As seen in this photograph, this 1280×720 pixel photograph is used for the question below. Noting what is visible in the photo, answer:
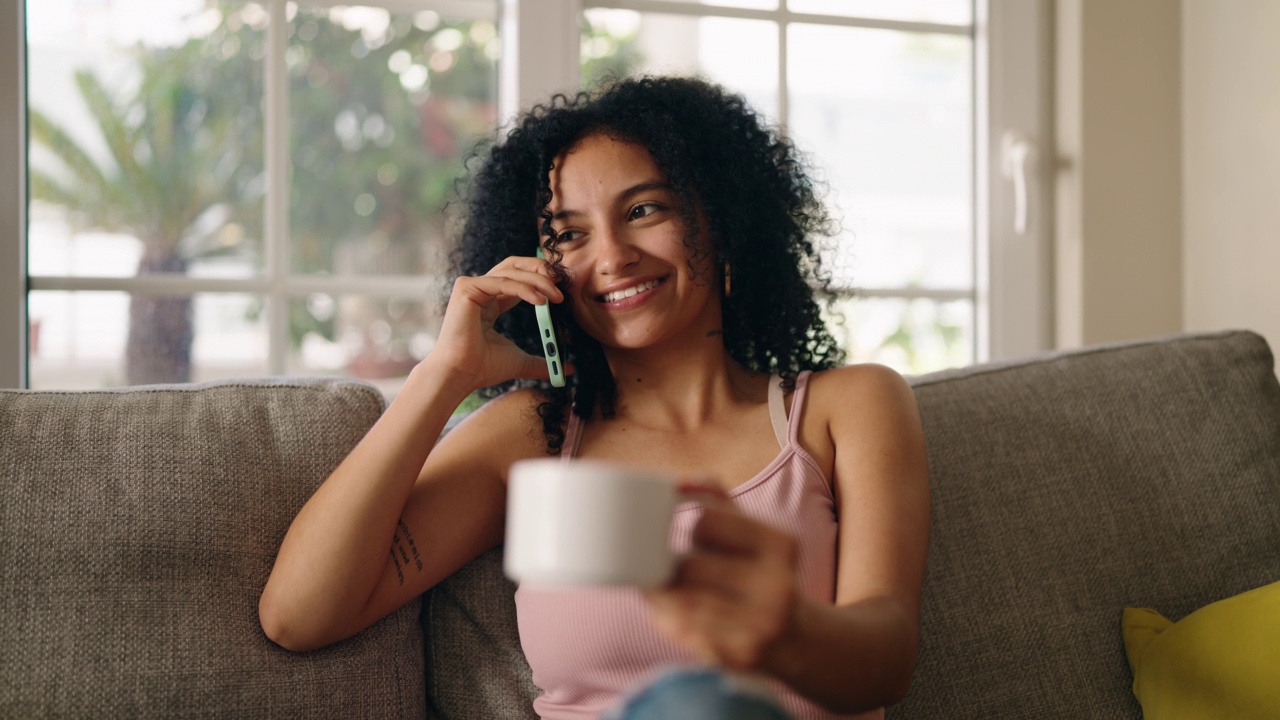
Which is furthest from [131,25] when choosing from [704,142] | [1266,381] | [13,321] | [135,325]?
[1266,381]

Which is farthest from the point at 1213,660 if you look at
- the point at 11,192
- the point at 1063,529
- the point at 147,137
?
the point at 147,137

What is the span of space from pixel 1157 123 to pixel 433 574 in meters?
1.94

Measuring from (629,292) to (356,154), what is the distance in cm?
592

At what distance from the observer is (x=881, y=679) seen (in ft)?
3.30

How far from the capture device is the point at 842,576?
1.17 m

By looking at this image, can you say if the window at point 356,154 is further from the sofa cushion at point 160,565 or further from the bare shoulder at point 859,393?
the sofa cushion at point 160,565

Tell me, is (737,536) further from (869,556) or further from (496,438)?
(496,438)

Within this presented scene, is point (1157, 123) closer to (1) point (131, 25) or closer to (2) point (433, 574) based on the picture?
(2) point (433, 574)

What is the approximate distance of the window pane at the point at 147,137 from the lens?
4.88m

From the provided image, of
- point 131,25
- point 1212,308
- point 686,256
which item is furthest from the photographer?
point 131,25

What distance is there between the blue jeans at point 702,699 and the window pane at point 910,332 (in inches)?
70.9

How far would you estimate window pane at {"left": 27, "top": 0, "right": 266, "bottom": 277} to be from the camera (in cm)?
488

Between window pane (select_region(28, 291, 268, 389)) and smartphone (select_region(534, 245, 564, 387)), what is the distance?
3.90 m

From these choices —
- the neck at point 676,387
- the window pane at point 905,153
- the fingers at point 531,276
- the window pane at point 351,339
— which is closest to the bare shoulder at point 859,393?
the neck at point 676,387
